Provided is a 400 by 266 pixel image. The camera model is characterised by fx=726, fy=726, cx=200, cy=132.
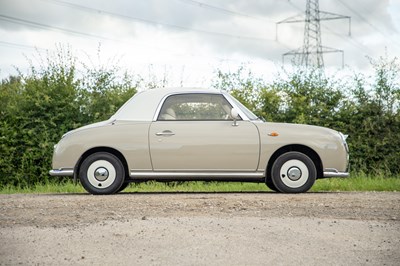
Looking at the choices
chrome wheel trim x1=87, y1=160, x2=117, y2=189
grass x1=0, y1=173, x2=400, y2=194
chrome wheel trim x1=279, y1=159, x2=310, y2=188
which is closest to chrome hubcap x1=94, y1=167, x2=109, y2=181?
chrome wheel trim x1=87, y1=160, x2=117, y2=189

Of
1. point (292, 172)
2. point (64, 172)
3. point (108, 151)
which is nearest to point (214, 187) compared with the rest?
point (292, 172)

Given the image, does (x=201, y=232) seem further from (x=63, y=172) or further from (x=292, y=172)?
(x=63, y=172)

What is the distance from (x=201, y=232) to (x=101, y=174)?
13.9ft

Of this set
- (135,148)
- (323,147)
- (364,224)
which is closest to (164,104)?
(135,148)

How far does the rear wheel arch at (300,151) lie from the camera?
11539 mm

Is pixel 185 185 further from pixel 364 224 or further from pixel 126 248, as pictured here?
pixel 126 248

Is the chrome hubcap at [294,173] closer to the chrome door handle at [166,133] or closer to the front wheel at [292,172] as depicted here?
the front wheel at [292,172]

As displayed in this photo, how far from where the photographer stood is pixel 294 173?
37.6 ft

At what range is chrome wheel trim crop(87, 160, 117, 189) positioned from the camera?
37.4 ft

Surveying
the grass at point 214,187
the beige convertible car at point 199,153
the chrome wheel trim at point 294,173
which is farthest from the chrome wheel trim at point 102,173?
the chrome wheel trim at point 294,173

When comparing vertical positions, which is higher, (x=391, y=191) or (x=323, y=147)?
(x=323, y=147)

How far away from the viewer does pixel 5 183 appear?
1603cm

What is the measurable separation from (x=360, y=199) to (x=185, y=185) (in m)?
5.33

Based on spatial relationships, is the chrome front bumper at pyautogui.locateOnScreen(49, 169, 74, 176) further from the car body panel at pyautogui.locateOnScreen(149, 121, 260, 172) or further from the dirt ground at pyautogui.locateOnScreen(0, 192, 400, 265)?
the car body panel at pyautogui.locateOnScreen(149, 121, 260, 172)
